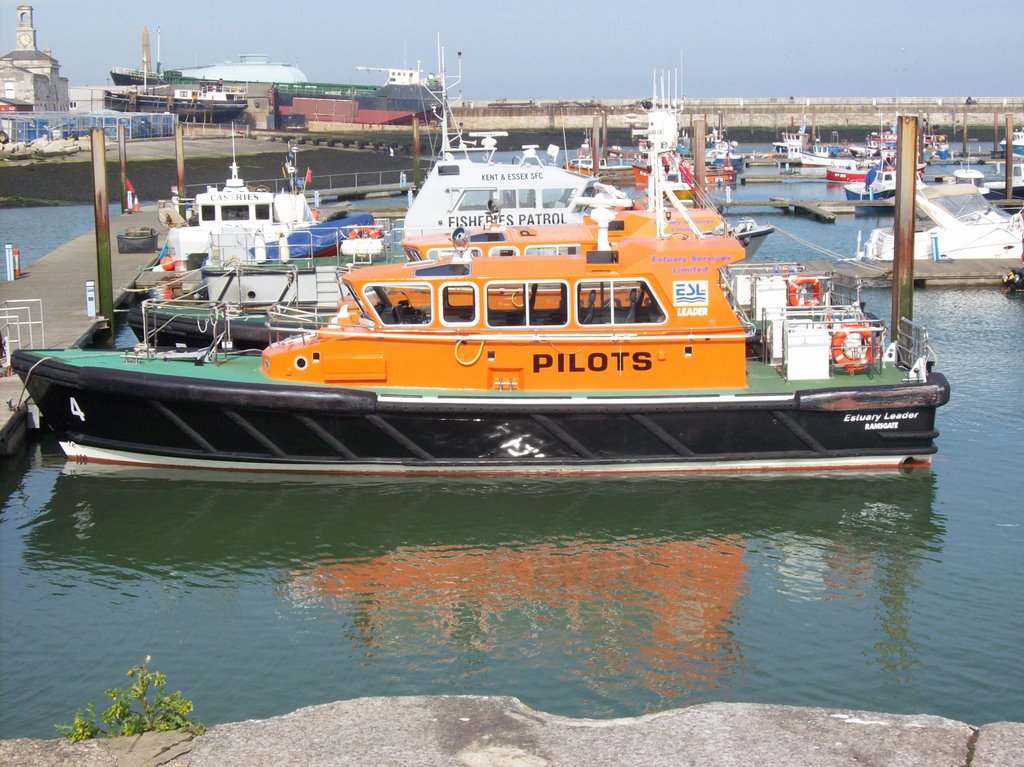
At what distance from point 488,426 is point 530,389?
613 mm

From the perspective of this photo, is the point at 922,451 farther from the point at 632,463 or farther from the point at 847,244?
the point at 847,244

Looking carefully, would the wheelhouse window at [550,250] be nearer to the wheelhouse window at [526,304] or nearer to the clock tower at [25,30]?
the wheelhouse window at [526,304]

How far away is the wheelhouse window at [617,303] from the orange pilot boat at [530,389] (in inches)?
0.6

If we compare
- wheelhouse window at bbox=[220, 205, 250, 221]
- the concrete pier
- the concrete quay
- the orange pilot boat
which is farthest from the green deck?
wheelhouse window at bbox=[220, 205, 250, 221]

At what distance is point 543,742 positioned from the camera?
5574 mm

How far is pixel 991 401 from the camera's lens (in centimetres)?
1541

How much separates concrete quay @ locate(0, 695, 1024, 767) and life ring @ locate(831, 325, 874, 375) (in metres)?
7.18

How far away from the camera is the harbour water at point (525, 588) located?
8086 millimetres

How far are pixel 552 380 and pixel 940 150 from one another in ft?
212

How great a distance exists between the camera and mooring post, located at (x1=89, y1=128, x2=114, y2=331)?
1877 centimetres

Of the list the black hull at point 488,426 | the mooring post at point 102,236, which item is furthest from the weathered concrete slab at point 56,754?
the mooring post at point 102,236

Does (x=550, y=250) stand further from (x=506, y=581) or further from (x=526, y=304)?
(x=506, y=581)

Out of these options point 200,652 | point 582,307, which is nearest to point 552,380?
point 582,307

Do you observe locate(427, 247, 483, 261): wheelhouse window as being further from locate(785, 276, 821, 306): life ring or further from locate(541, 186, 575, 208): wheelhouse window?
locate(541, 186, 575, 208): wheelhouse window
